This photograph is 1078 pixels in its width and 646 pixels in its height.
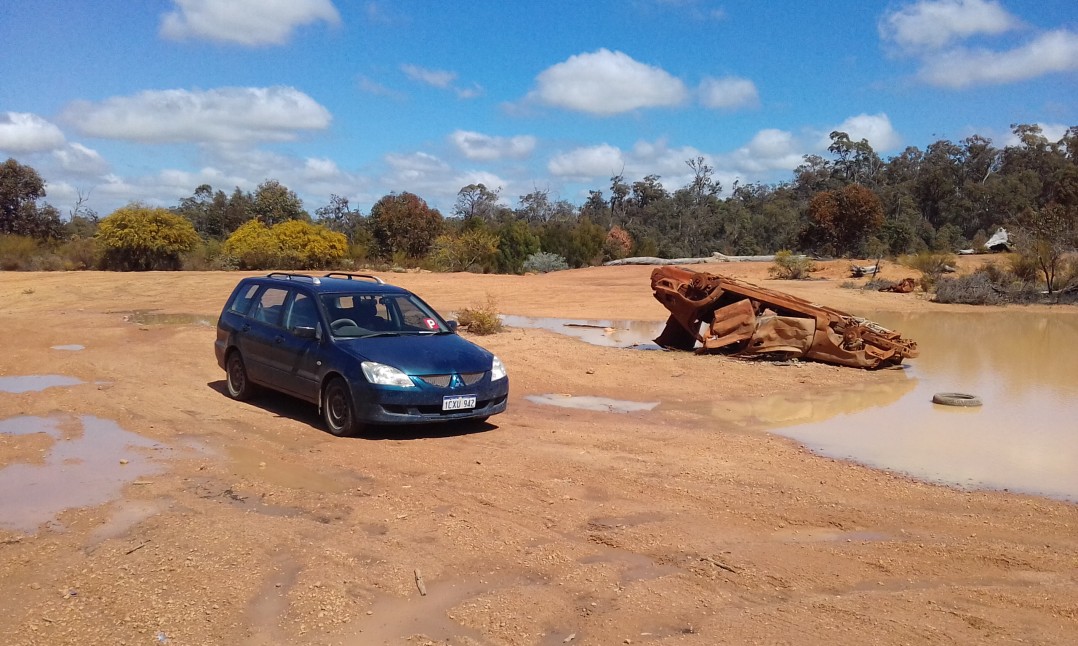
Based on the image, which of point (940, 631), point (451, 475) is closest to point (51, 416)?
point (451, 475)

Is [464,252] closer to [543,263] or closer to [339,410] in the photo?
[543,263]

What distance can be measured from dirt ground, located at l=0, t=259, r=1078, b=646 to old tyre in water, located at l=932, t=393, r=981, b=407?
11.5 feet

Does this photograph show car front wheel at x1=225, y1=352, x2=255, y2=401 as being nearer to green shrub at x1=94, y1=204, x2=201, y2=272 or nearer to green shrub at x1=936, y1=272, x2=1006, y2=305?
green shrub at x1=936, y1=272, x2=1006, y2=305

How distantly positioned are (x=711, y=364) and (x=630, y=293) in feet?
56.3

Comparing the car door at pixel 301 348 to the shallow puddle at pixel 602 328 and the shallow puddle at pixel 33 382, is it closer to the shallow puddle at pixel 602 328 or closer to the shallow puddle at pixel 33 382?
the shallow puddle at pixel 33 382

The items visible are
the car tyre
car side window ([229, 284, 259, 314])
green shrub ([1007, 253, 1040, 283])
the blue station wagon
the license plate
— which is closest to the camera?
the blue station wagon

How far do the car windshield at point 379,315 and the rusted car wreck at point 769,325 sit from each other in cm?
650

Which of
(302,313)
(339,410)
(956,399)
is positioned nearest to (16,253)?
(302,313)

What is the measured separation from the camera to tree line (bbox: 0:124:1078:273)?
3875 centimetres

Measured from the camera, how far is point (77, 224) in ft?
170

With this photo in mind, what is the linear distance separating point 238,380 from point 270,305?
44.4 inches

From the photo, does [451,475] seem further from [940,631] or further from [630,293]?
[630,293]

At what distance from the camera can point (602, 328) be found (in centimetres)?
2084

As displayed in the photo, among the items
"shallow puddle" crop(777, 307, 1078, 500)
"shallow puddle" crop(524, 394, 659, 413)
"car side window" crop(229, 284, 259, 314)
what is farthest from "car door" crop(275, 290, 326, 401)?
"shallow puddle" crop(777, 307, 1078, 500)
